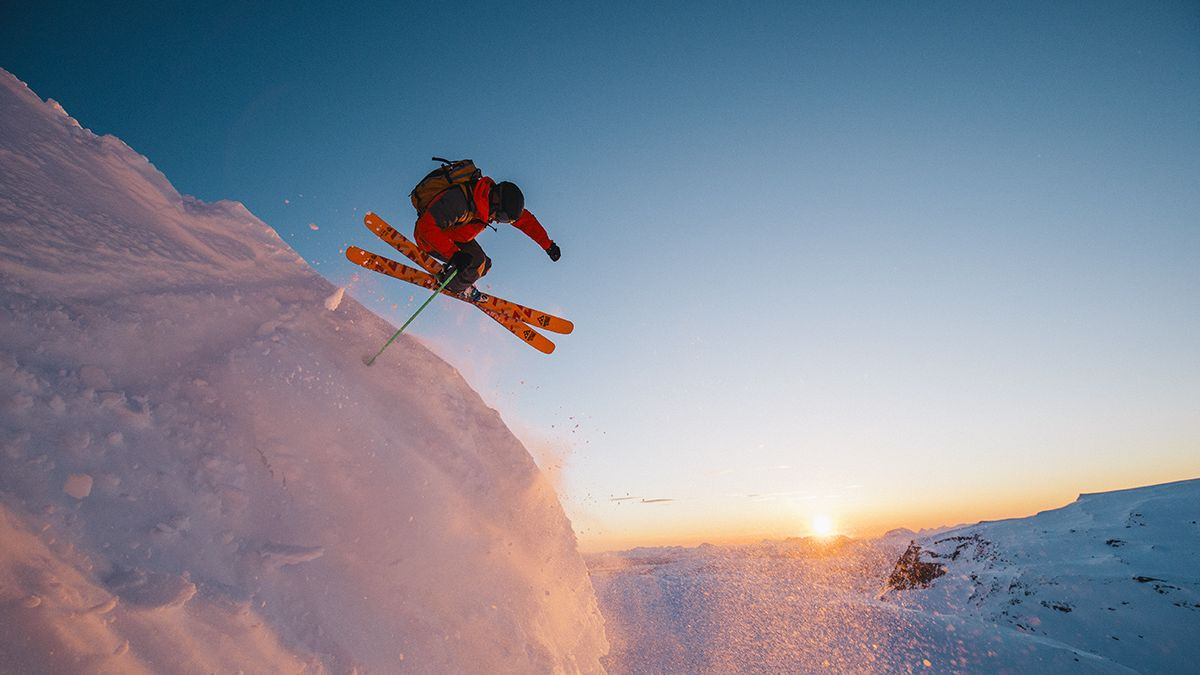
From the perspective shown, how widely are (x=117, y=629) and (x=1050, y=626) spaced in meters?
16.6

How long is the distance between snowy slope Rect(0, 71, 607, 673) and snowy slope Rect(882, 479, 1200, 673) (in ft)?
40.4

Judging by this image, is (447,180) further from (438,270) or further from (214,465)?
(214,465)

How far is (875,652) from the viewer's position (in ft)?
31.7

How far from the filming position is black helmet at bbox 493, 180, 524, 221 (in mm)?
6578

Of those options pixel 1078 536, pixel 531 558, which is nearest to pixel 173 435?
pixel 531 558

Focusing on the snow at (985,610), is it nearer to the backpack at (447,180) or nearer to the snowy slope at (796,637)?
the snowy slope at (796,637)

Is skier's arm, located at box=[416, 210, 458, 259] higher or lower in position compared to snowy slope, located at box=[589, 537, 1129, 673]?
higher

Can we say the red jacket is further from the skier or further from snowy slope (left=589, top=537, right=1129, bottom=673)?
snowy slope (left=589, top=537, right=1129, bottom=673)

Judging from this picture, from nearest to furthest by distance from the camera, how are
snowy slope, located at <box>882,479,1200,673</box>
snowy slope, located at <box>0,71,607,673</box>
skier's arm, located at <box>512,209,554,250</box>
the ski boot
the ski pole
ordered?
snowy slope, located at <box>0,71,607,673</box>
the ski pole
skier's arm, located at <box>512,209,554,250</box>
the ski boot
snowy slope, located at <box>882,479,1200,673</box>

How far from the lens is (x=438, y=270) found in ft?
24.9

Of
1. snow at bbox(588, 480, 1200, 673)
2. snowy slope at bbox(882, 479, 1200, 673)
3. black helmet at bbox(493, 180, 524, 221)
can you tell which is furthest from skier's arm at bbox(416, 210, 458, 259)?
snowy slope at bbox(882, 479, 1200, 673)

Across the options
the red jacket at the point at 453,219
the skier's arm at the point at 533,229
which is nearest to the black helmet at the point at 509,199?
the red jacket at the point at 453,219

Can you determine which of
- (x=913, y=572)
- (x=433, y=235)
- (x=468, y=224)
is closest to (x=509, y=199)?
(x=468, y=224)

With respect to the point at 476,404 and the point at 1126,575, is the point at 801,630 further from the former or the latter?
the point at 476,404
